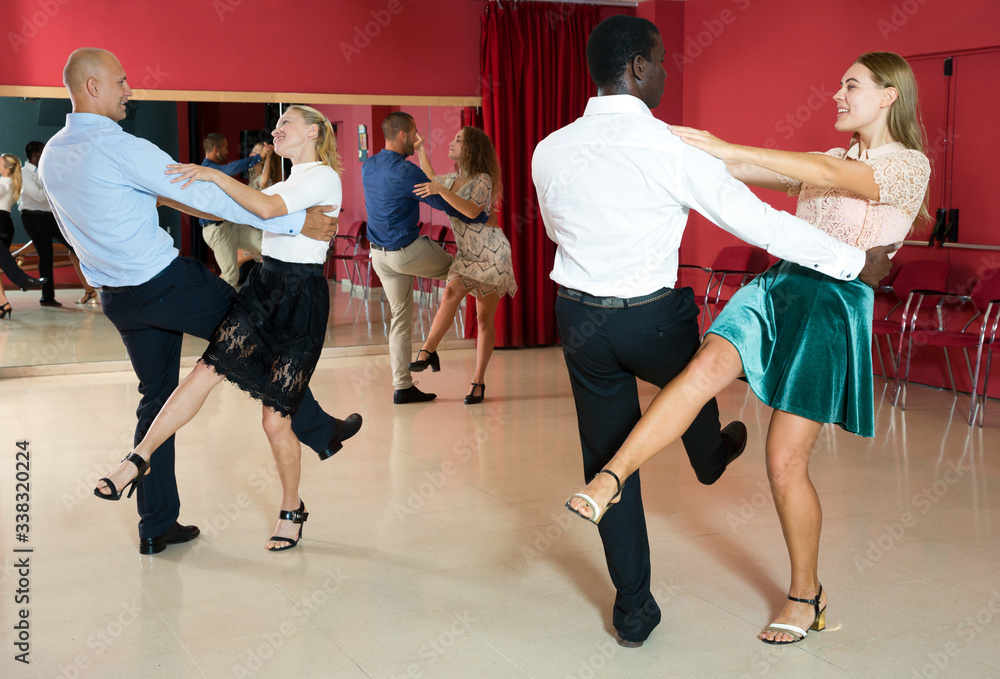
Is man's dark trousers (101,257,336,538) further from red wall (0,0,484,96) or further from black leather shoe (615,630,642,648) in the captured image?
red wall (0,0,484,96)

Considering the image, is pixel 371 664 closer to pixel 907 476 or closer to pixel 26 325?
pixel 907 476

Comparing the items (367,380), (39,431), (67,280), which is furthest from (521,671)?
(67,280)

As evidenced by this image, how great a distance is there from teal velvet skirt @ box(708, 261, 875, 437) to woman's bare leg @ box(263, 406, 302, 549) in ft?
5.18

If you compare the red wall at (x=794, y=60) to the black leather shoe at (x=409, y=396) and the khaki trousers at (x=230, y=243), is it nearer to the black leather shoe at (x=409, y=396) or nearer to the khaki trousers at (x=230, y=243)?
the black leather shoe at (x=409, y=396)

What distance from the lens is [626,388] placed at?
8.66ft

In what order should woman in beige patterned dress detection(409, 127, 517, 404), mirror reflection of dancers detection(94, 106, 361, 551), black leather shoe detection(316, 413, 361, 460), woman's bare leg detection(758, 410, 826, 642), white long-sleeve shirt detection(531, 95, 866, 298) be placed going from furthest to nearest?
woman in beige patterned dress detection(409, 127, 517, 404) < black leather shoe detection(316, 413, 361, 460) < mirror reflection of dancers detection(94, 106, 361, 551) < woman's bare leg detection(758, 410, 826, 642) < white long-sleeve shirt detection(531, 95, 866, 298)

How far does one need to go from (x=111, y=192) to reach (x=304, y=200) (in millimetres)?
595

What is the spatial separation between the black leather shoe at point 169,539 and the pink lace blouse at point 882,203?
7.86 ft

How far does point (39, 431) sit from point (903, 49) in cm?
577

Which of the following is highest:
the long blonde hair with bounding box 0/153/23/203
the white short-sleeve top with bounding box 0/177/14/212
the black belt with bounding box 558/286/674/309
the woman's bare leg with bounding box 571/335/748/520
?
the long blonde hair with bounding box 0/153/23/203

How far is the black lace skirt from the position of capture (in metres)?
3.26

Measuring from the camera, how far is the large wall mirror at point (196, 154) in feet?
23.6

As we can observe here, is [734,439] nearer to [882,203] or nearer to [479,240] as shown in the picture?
[882,203]

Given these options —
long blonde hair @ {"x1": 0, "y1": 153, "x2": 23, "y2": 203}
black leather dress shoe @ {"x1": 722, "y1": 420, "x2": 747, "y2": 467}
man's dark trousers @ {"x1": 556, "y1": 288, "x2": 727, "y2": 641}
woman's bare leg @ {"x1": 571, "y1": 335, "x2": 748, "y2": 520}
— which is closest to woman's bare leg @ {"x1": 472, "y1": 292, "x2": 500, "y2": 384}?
black leather dress shoe @ {"x1": 722, "y1": 420, "x2": 747, "y2": 467}
